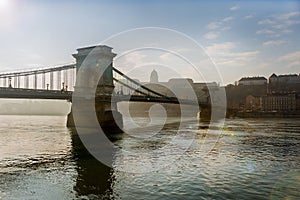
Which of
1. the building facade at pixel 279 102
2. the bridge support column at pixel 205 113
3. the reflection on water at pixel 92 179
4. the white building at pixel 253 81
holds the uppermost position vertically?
the white building at pixel 253 81

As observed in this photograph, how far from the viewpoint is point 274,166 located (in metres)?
14.9

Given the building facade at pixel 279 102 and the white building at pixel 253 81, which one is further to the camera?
the white building at pixel 253 81

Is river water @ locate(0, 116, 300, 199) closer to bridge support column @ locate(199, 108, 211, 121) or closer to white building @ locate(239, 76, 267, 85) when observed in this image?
bridge support column @ locate(199, 108, 211, 121)

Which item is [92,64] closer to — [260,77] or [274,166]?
[274,166]

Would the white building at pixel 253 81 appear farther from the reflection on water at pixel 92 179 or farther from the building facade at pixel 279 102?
the reflection on water at pixel 92 179

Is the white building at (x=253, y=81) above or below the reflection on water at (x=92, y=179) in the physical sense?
above

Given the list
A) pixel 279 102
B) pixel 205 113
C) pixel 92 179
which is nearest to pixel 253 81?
pixel 279 102

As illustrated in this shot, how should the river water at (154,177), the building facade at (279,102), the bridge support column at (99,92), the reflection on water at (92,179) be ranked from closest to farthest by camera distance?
1. the river water at (154,177)
2. the reflection on water at (92,179)
3. the bridge support column at (99,92)
4. the building facade at (279,102)

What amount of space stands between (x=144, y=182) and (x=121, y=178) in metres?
1.20

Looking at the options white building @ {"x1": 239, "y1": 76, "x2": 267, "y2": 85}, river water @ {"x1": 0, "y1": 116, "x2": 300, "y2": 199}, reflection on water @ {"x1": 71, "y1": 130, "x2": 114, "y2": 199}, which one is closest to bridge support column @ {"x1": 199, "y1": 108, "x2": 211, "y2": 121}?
river water @ {"x1": 0, "y1": 116, "x2": 300, "y2": 199}

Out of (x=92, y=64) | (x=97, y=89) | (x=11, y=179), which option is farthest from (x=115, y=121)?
(x=11, y=179)

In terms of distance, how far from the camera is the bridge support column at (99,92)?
4024 cm

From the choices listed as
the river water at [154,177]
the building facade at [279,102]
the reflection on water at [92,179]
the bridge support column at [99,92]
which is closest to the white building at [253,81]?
the building facade at [279,102]

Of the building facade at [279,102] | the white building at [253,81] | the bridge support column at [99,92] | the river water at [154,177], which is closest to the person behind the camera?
the river water at [154,177]
